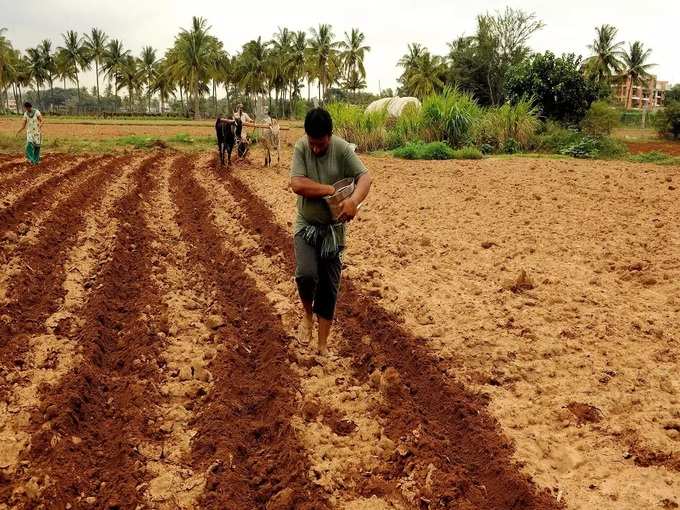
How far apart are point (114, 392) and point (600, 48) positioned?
172 ft

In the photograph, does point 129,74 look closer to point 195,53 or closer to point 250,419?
point 195,53

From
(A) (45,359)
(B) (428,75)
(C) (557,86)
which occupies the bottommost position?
(A) (45,359)

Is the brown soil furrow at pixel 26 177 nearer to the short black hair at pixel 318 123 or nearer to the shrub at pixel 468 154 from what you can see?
the short black hair at pixel 318 123

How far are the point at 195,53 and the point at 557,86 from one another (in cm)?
3816

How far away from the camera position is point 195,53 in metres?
51.1

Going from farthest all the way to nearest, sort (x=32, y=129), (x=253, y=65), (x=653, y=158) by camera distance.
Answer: (x=253, y=65)
(x=653, y=158)
(x=32, y=129)

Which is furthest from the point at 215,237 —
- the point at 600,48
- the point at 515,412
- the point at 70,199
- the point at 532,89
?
the point at 600,48

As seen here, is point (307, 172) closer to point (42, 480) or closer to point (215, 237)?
point (42, 480)

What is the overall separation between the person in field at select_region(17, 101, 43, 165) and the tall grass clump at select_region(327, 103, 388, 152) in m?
8.89

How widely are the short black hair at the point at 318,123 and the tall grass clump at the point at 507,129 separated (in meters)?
15.2

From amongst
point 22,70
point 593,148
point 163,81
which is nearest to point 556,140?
point 593,148

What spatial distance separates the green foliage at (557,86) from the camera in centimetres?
2108

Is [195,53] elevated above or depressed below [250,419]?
above

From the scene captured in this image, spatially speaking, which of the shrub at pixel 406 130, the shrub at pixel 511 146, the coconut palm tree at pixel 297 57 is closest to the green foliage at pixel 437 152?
the shrub at pixel 511 146
